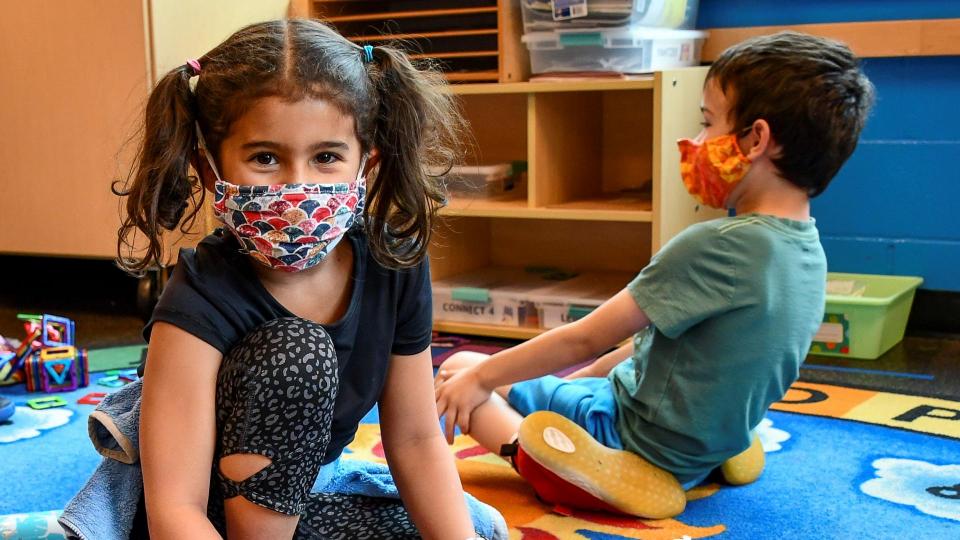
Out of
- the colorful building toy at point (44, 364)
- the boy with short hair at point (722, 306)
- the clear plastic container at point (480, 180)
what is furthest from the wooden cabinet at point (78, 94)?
the boy with short hair at point (722, 306)

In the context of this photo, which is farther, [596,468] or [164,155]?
[596,468]

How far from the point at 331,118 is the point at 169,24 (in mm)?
1251

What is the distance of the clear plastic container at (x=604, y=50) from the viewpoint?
1955mm

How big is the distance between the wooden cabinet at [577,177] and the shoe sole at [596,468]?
73 cm

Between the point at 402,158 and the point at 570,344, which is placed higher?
→ the point at 402,158

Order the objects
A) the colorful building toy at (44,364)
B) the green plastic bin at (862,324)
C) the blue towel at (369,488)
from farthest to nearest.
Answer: the green plastic bin at (862,324)
the colorful building toy at (44,364)
the blue towel at (369,488)

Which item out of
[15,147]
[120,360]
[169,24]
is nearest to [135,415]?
[120,360]

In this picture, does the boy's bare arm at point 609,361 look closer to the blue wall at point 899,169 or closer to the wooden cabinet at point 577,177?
the wooden cabinet at point 577,177

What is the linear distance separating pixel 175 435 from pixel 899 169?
172 cm

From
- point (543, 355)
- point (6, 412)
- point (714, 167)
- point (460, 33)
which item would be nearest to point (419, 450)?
point (543, 355)

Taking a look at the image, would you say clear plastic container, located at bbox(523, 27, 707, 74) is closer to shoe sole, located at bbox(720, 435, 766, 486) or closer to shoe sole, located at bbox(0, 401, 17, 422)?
shoe sole, located at bbox(720, 435, 766, 486)

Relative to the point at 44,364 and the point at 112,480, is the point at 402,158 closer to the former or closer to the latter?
the point at 112,480

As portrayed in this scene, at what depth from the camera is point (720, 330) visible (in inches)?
48.2

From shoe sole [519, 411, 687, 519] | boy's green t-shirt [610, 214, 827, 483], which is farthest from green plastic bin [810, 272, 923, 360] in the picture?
shoe sole [519, 411, 687, 519]
